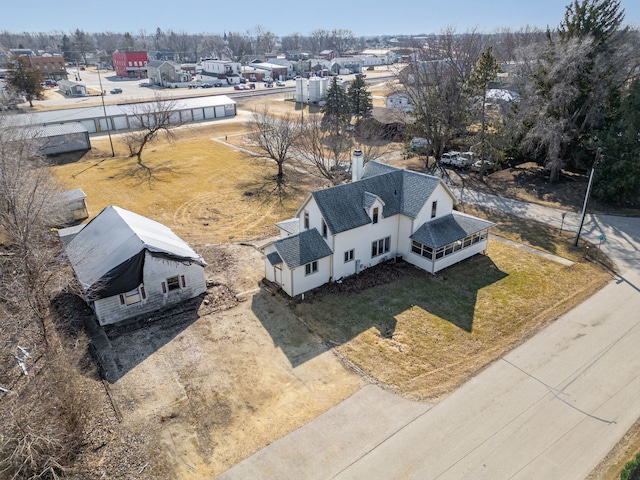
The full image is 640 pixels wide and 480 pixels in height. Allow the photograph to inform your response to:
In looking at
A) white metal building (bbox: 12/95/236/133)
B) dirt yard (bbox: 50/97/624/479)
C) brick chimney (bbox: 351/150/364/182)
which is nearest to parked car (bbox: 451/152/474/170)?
brick chimney (bbox: 351/150/364/182)

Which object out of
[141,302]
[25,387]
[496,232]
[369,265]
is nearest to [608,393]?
[369,265]

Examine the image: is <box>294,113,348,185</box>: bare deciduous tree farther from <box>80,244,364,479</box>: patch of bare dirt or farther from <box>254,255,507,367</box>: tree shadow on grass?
<box>80,244,364,479</box>: patch of bare dirt

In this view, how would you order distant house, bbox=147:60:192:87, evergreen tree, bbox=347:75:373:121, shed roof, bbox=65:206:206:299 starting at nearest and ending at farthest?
1. shed roof, bbox=65:206:206:299
2. evergreen tree, bbox=347:75:373:121
3. distant house, bbox=147:60:192:87

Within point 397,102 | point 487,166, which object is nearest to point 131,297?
point 487,166

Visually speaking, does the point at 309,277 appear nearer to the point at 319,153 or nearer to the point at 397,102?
the point at 319,153

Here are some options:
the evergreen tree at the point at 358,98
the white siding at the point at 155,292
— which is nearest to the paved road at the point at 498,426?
the white siding at the point at 155,292

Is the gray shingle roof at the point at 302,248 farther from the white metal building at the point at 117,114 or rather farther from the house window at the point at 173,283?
the white metal building at the point at 117,114
